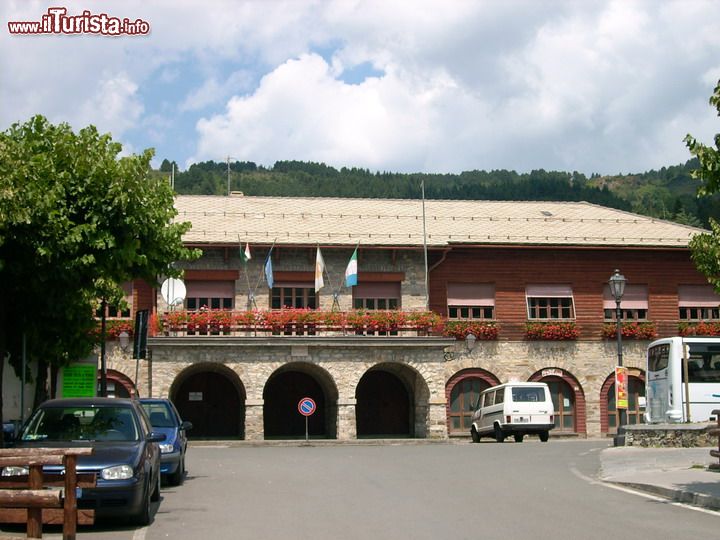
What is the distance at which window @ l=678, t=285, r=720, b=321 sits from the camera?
4162cm

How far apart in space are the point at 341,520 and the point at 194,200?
33.3m

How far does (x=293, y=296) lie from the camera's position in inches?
1538

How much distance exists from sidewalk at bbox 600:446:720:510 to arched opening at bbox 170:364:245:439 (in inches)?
708

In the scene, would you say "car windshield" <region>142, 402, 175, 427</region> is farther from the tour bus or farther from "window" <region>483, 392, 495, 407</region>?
"window" <region>483, 392, 495, 407</region>

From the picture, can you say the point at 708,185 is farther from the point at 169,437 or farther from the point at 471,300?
the point at 471,300

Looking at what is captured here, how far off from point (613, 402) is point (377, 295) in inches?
402

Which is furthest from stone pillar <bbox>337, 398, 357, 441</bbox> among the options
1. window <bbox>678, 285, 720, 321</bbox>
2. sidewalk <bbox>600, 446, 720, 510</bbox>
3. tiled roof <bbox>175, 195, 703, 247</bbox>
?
window <bbox>678, 285, 720, 321</bbox>

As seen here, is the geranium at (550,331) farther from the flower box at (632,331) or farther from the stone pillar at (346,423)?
the stone pillar at (346,423)

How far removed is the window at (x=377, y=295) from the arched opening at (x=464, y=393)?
3707 mm

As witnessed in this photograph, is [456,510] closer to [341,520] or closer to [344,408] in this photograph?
[341,520]

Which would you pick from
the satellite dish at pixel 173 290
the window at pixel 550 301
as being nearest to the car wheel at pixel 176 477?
the satellite dish at pixel 173 290

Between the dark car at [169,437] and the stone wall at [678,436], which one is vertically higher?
the dark car at [169,437]

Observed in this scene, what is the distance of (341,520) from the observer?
12.5 metres

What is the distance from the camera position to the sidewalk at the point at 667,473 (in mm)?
14352
